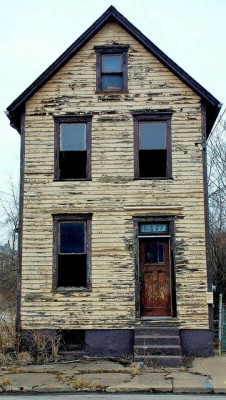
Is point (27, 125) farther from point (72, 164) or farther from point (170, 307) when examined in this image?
point (170, 307)

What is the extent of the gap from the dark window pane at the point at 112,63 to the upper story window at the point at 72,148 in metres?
1.76

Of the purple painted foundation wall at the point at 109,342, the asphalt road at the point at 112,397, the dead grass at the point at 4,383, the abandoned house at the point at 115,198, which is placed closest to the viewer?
the asphalt road at the point at 112,397

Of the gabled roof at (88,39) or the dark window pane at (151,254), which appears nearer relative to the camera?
the dark window pane at (151,254)

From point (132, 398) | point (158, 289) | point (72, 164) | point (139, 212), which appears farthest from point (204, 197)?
point (132, 398)

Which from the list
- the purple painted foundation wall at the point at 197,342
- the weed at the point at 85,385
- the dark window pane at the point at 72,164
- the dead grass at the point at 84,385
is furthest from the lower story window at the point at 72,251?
the weed at the point at 85,385

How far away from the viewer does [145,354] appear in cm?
1285

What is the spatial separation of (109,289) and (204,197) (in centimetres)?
384

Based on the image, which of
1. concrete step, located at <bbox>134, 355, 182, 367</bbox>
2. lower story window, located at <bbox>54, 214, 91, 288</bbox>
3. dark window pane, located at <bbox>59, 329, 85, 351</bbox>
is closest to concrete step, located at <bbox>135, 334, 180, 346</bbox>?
concrete step, located at <bbox>134, 355, 182, 367</bbox>

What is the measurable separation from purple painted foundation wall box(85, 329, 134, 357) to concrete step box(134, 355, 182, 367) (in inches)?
43.2

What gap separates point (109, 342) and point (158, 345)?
4.94 feet

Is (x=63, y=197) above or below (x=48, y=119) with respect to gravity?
below

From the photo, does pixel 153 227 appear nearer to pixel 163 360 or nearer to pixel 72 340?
pixel 163 360

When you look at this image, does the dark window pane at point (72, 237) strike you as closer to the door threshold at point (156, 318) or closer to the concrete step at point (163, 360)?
the door threshold at point (156, 318)

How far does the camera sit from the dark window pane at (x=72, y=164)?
14.8 meters
